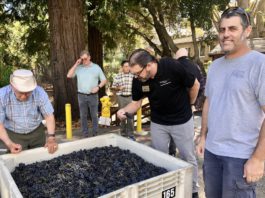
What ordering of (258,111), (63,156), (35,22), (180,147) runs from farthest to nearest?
1. (35,22)
2. (180,147)
3. (63,156)
4. (258,111)

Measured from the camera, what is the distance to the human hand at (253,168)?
6.63 ft

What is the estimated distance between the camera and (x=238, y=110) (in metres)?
2.13

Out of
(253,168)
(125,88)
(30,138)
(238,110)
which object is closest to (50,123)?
(30,138)

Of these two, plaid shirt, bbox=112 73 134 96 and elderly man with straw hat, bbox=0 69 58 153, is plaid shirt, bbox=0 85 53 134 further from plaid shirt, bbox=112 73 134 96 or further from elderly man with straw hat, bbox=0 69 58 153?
plaid shirt, bbox=112 73 134 96

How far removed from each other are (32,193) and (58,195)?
22 cm

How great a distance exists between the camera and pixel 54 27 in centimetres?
837

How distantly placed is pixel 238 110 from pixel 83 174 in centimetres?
138

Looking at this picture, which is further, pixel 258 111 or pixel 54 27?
pixel 54 27

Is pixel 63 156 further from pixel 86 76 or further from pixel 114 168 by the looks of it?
pixel 86 76

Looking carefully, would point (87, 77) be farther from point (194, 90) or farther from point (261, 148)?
point (261, 148)

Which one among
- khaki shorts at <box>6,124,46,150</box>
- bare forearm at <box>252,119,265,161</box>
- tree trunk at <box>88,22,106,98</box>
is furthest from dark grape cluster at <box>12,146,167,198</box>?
tree trunk at <box>88,22,106,98</box>

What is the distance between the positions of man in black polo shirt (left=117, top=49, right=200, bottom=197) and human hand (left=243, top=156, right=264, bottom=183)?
1.28 m

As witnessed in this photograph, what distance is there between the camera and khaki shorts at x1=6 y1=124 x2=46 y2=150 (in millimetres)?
3348

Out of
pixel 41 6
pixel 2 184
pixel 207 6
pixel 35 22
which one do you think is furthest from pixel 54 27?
pixel 2 184
